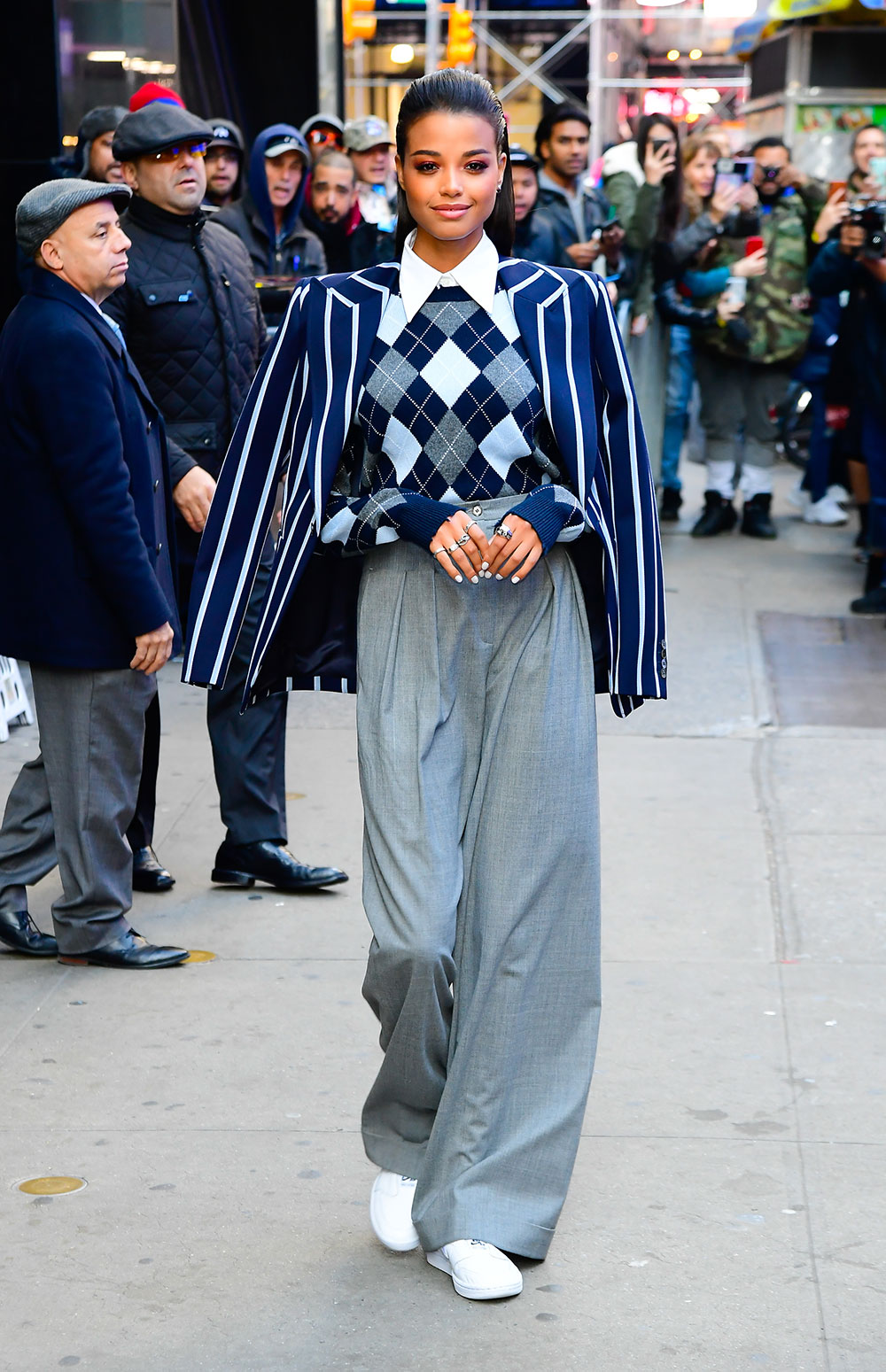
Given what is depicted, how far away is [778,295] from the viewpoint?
10172 millimetres

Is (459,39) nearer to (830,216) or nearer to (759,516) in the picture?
(759,516)

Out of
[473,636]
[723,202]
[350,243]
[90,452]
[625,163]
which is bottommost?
[473,636]

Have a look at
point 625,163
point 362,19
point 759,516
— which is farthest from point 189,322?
point 362,19

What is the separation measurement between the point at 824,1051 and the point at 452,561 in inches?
69.6

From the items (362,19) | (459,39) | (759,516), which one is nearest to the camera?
(759,516)

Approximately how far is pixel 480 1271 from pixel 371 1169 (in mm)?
541

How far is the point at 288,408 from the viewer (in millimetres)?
3090

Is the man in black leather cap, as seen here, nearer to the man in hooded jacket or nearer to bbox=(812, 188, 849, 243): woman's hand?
the man in hooded jacket

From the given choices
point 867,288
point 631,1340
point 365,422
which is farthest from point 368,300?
point 867,288

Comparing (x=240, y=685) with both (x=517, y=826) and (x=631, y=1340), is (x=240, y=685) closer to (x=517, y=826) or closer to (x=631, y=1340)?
(x=517, y=826)

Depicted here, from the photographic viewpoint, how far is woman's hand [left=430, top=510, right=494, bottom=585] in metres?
2.78

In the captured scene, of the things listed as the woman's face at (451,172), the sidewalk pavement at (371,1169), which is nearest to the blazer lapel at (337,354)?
the woman's face at (451,172)

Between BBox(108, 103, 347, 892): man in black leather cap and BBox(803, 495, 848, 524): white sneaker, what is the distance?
6.51m

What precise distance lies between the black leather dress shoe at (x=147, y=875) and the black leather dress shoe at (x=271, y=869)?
0.54ft
